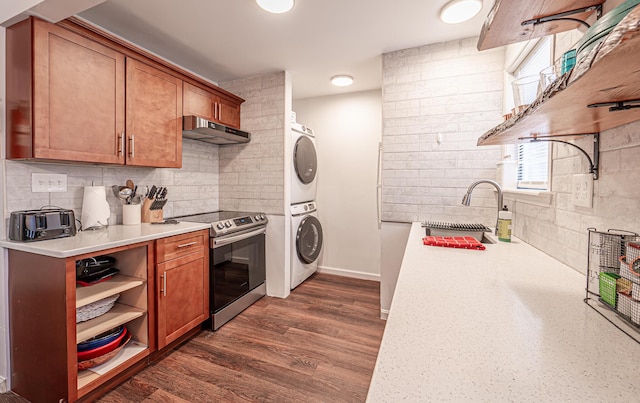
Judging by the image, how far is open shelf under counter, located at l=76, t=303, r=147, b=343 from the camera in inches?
61.4

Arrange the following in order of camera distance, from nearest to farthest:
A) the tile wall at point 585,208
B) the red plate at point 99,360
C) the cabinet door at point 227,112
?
the tile wall at point 585,208 < the red plate at point 99,360 < the cabinet door at point 227,112

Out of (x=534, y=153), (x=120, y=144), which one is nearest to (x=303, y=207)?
(x=120, y=144)

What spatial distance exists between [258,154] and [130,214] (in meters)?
1.36

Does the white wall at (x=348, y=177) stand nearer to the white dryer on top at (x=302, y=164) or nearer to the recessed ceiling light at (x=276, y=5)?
the white dryer on top at (x=302, y=164)

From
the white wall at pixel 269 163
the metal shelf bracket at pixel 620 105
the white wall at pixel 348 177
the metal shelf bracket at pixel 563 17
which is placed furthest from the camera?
the white wall at pixel 348 177

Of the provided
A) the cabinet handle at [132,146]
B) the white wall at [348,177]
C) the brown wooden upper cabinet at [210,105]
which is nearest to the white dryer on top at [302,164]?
the white wall at [348,177]

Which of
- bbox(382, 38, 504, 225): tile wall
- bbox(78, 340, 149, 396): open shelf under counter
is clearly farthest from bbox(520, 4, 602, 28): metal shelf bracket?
bbox(78, 340, 149, 396): open shelf under counter

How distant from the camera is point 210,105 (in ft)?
9.00

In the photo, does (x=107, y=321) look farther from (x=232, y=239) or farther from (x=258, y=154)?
(x=258, y=154)

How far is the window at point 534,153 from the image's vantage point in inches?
63.5

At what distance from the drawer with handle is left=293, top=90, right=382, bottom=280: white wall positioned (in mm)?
1924

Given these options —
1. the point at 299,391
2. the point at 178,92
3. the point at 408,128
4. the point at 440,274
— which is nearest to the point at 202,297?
Result: the point at 299,391

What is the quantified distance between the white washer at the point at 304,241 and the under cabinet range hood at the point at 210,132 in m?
0.97

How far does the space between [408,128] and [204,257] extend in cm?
209
